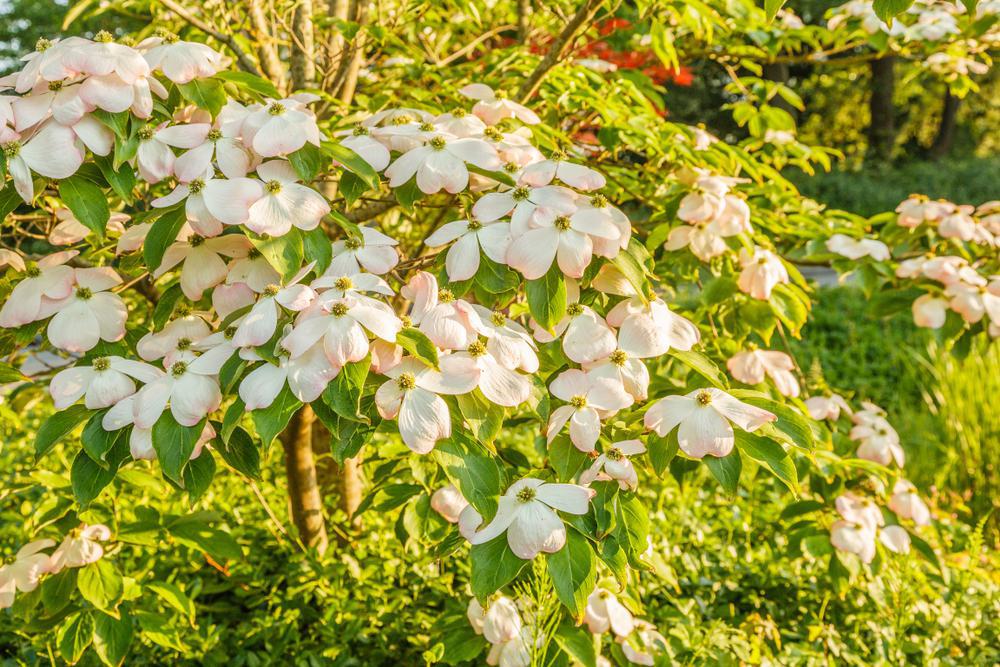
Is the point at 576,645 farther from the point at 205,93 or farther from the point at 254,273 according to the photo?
the point at 205,93

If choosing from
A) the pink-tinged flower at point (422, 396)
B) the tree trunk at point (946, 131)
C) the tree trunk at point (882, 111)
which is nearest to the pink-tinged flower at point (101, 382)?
the pink-tinged flower at point (422, 396)

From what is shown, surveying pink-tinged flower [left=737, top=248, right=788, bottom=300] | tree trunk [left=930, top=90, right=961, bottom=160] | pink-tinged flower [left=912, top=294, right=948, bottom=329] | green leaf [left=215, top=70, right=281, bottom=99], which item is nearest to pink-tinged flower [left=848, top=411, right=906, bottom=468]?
pink-tinged flower [left=912, top=294, right=948, bottom=329]

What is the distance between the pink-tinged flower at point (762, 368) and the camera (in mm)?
1446

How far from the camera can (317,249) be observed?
1.04m

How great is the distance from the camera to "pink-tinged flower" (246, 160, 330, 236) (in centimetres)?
99

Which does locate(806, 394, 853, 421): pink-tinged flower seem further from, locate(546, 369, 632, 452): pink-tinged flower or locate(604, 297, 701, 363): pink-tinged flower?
locate(546, 369, 632, 452): pink-tinged flower

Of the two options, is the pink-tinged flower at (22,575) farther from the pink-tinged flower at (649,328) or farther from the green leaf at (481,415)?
the pink-tinged flower at (649,328)

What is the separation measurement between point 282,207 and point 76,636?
84 cm

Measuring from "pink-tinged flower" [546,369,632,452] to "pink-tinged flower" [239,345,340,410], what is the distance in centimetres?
32

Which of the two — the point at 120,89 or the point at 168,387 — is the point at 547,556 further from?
the point at 120,89

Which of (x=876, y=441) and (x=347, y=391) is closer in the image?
(x=347, y=391)

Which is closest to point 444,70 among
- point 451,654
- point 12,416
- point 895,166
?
point 12,416

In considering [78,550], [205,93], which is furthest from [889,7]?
[78,550]

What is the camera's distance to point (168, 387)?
0.95 metres
